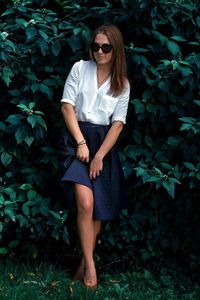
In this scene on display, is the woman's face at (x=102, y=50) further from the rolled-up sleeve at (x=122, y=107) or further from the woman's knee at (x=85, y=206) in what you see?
the woman's knee at (x=85, y=206)

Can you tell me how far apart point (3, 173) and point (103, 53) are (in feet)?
3.90

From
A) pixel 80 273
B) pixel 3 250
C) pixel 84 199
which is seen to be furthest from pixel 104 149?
pixel 3 250

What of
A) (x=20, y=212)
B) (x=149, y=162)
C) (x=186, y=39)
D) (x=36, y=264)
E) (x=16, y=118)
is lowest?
(x=36, y=264)

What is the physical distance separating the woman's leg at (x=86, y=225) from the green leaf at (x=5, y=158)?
583mm

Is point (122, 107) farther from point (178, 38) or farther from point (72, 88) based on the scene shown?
point (178, 38)

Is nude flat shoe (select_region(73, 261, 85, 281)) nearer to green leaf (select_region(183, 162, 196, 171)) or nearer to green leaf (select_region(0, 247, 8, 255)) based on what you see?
green leaf (select_region(0, 247, 8, 255))

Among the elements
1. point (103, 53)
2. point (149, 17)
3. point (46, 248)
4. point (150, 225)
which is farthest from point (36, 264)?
point (149, 17)

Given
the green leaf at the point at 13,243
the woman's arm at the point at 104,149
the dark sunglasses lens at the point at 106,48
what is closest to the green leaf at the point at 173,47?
the dark sunglasses lens at the point at 106,48

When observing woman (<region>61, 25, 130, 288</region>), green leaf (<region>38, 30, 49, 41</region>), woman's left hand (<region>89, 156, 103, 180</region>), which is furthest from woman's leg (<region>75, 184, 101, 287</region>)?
green leaf (<region>38, 30, 49, 41</region>)

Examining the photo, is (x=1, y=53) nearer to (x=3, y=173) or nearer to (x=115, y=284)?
(x=3, y=173)

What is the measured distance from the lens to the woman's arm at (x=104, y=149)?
4.08m

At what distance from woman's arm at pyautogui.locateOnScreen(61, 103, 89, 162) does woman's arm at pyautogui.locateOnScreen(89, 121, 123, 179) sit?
0.23 feet

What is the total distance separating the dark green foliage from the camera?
4164mm

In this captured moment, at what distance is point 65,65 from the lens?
446 cm
